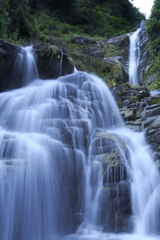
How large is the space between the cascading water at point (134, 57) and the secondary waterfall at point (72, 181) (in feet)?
34.4

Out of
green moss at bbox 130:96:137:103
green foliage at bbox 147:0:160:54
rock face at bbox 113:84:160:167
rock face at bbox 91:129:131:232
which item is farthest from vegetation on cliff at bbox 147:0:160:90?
rock face at bbox 91:129:131:232

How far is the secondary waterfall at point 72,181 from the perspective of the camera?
517 centimetres

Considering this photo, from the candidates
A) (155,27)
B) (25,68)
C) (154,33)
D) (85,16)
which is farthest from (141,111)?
(85,16)

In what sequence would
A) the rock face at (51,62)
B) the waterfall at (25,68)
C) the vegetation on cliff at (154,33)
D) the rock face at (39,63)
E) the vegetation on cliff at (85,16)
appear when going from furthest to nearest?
the vegetation on cliff at (85,16), the vegetation on cliff at (154,33), the rock face at (51,62), the waterfall at (25,68), the rock face at (39,63)

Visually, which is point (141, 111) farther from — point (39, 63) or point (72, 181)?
point (39, 63)

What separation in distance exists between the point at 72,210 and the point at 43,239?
1.20m

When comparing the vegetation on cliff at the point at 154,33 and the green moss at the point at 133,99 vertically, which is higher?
the vegetation on cliff at the point at 154,33

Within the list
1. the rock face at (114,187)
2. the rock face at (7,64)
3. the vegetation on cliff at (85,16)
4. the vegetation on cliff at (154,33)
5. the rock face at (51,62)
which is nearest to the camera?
the rock face at (114,187)

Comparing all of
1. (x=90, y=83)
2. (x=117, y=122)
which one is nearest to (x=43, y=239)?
(x=117, y=122)

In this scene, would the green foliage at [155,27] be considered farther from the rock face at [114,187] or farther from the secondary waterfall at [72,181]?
the rock face at [114,187]

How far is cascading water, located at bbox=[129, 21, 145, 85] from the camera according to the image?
17614mm

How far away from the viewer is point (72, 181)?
6.33 meters

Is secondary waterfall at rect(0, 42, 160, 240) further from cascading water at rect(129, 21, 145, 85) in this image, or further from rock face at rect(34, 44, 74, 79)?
cascading water at rect(129, 21, 145, 85)

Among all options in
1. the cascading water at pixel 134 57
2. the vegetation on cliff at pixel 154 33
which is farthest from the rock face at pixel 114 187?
the vegetation on cliff at pixel 154 33
